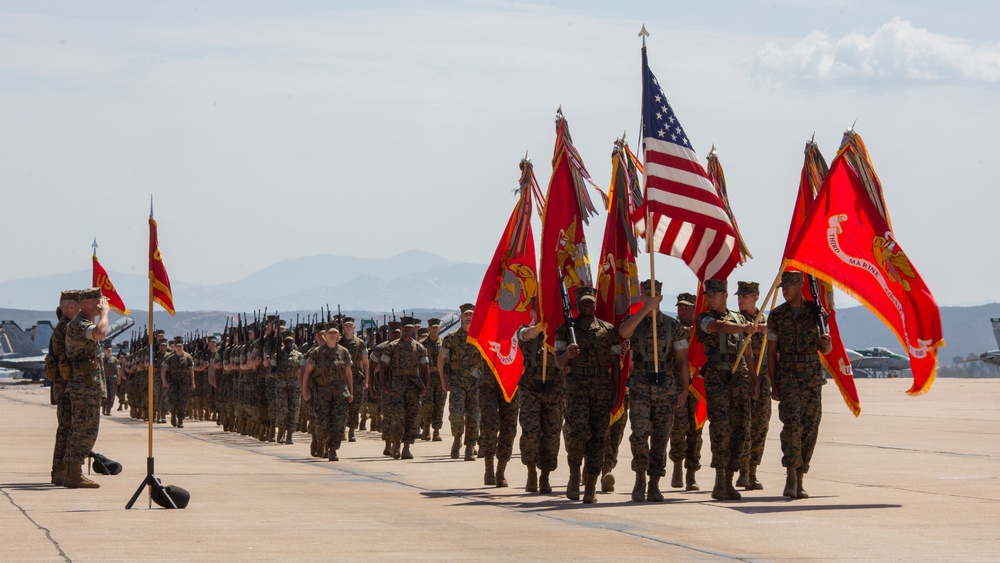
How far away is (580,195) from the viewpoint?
14945 mm

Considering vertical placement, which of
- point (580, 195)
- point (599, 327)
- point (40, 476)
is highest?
point (580, 195)

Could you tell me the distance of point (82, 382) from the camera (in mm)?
14977

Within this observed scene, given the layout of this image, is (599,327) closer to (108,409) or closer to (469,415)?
(469,415)

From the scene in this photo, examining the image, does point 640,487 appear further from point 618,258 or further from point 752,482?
point 618,258

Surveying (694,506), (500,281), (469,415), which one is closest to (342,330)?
(469,415)

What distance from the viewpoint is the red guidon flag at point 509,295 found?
51.5ft

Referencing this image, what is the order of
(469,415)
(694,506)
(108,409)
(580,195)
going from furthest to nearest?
(108,409) < (469,415) < (580,195) < (694,506)

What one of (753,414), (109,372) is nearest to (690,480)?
(753,414)

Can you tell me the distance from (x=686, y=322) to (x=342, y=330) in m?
12.2

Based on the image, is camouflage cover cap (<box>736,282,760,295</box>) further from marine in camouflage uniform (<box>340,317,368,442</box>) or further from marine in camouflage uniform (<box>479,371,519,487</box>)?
marine in camouflage uniform (<box>340,317,368,442</box>)

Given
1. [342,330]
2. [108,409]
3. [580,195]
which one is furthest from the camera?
[108,409]

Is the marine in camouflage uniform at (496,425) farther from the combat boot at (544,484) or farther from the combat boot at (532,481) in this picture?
the combat boot at (544,484)

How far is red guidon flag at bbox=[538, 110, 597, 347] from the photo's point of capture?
14.5 m

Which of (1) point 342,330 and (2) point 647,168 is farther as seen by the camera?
(1) point 342,330
